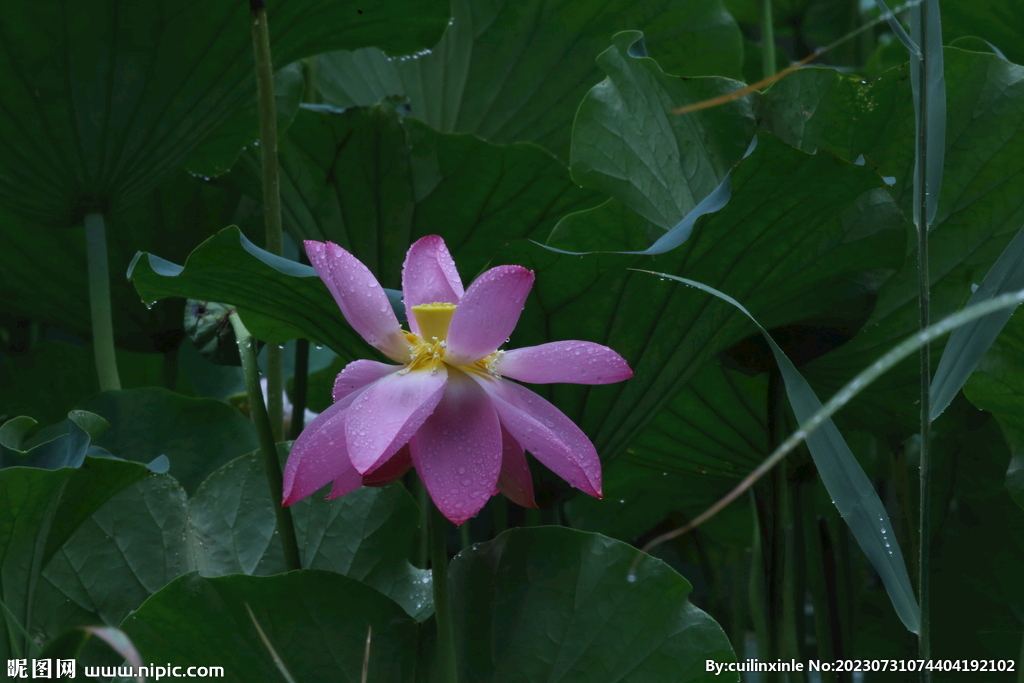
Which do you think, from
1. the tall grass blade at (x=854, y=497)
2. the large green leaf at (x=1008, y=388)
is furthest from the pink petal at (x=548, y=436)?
the large green leaf at (x=1008, y=388)

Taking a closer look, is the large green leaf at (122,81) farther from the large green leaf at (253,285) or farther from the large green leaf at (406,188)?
the large green leaf at (253,285)

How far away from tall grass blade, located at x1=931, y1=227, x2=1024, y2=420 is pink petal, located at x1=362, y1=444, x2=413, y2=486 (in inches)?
10.6

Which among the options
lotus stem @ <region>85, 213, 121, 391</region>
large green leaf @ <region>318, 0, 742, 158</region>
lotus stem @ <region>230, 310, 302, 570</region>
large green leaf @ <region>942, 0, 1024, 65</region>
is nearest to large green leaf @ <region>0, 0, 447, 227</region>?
lotus stem @ <region>85, 213, 121, 391</region>

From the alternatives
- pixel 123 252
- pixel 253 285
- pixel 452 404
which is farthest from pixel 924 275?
pixel 123 252

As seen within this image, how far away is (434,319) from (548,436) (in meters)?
0.08

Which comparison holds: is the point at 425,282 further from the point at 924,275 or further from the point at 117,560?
the point at 117,560

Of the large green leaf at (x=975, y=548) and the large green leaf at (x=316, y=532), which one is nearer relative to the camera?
the large green leaf at (x=316, y=532)

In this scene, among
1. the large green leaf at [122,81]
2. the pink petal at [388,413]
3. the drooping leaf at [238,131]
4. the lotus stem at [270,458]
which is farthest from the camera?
the drooping leaf at [238,131]

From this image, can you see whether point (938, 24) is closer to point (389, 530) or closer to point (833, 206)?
point (833, 206)

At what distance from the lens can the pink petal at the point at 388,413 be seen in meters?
0.36

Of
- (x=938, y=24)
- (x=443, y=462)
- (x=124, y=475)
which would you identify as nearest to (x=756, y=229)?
(x=938, y=24)

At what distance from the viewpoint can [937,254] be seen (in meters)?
0.67

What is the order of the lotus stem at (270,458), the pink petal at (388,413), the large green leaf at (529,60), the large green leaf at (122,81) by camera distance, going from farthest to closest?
the large green leaf at (529,60) < the large green leaf at (122,81) < the lotus stem at (270,458) < the pink petal at (388,413)

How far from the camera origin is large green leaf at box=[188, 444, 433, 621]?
629 mm
